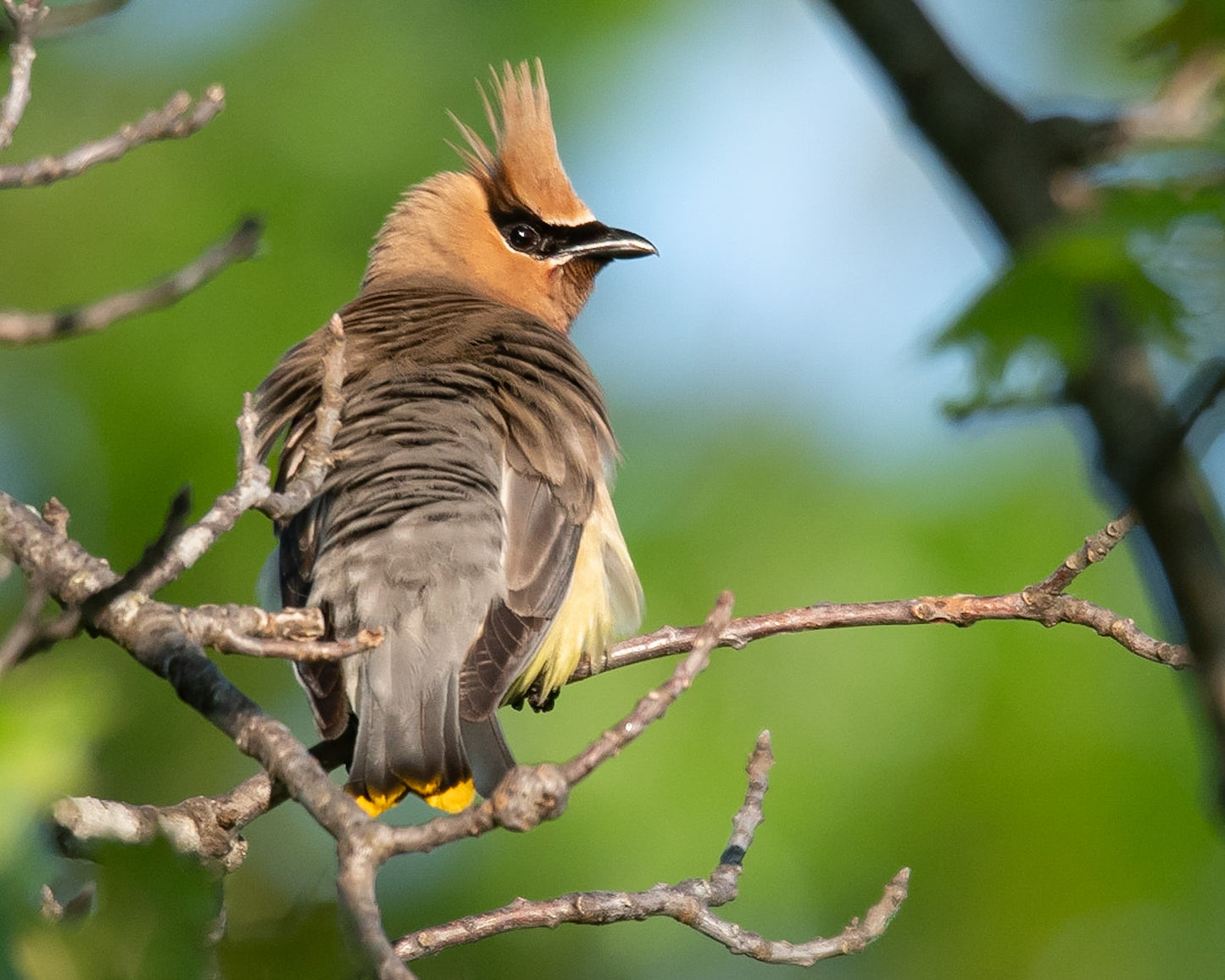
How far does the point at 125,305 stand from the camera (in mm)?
2643

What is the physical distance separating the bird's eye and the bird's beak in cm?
12

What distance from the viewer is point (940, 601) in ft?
13.3

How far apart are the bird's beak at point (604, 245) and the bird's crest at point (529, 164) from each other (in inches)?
3.6

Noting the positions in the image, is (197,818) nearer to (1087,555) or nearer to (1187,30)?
(1087,555)

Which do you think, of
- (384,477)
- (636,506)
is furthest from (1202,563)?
(636,506)

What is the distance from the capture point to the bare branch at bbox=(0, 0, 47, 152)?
2.94 metres

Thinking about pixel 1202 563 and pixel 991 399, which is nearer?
pixel 1202 563

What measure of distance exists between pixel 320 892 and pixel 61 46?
655cm

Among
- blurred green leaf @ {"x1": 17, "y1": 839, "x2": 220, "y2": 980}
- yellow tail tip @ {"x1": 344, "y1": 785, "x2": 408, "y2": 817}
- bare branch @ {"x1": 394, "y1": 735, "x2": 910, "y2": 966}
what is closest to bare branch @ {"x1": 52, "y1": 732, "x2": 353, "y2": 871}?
yellow tail tip @ {"x1": 344, "y1": 785, "x2": 408, "y2": 817}

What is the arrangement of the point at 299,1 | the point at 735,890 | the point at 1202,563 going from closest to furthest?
the point at 1202,563 → the point at 735,890 → the point at 299,1

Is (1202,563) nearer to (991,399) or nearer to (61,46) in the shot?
(991,399)

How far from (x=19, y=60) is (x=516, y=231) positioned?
3329 mm

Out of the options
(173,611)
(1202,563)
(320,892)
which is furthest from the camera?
(173,611)

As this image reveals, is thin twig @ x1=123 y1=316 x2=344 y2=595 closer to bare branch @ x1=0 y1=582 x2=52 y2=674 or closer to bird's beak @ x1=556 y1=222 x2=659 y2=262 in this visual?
bare branch @ x1=0 y1=582 x2=52 y2=674
